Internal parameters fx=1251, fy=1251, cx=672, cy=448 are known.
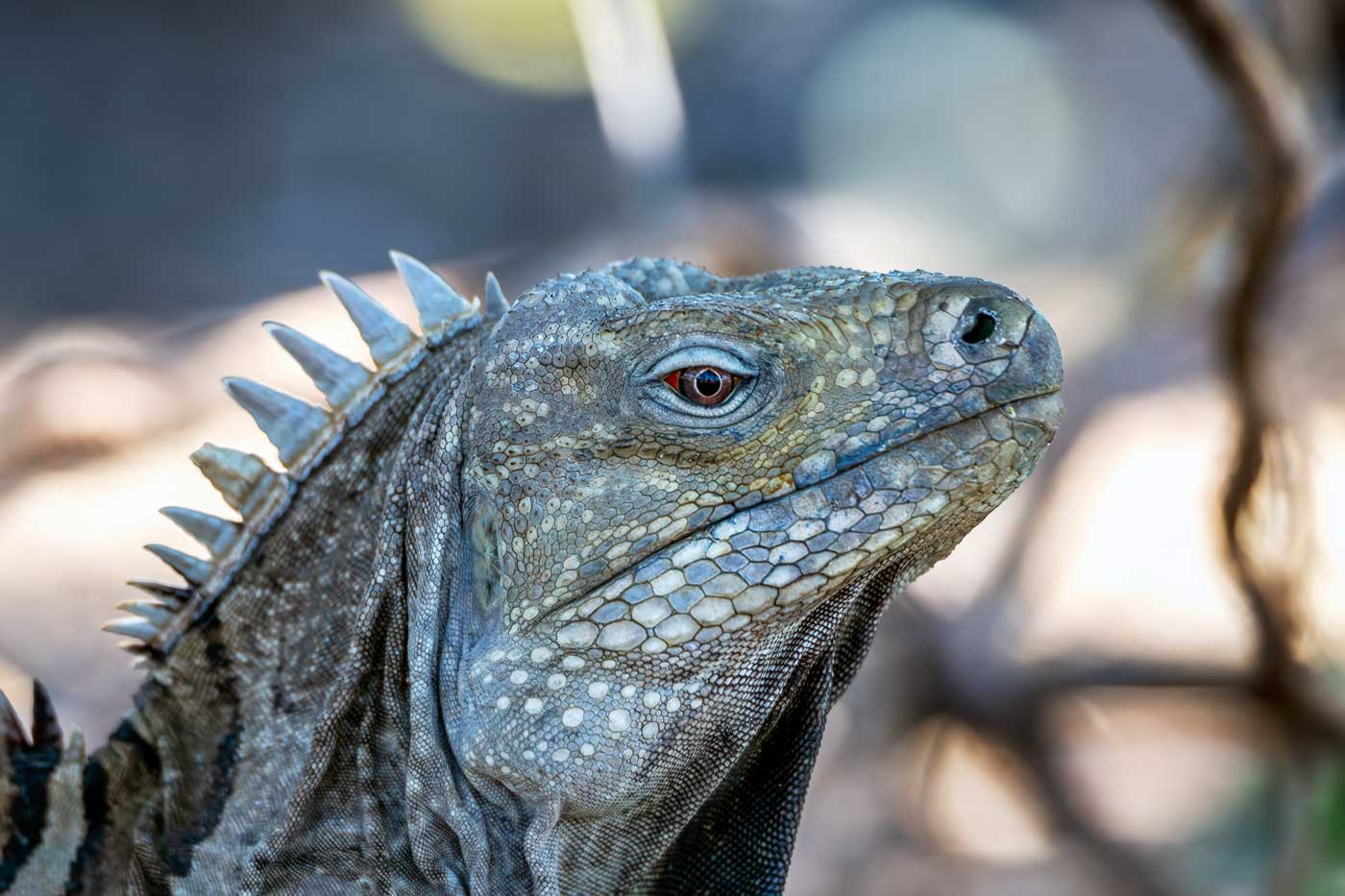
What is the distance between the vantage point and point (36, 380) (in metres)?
6.28

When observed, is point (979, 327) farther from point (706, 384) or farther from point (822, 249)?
point (822, 249)

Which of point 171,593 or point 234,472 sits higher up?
point 234,472

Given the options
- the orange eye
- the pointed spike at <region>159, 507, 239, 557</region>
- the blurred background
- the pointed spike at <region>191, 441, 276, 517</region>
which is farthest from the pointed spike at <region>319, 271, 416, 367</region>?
the blurred background

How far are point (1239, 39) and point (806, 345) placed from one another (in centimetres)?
357

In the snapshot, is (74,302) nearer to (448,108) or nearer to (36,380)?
(36,380)

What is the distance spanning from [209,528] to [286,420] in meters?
0.23

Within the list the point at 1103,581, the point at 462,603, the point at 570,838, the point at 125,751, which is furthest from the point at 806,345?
the point at 1103,581

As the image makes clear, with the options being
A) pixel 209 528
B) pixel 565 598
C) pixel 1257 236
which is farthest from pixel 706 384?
pixel 1257 236

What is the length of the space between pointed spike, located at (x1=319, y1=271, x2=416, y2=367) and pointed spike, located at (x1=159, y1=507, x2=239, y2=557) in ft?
1.28

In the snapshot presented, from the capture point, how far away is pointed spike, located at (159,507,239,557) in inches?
85.9

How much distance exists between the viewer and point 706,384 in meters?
1.88

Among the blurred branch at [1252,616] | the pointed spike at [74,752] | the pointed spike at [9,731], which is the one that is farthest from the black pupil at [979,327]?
the blurred branch at [1252,616]

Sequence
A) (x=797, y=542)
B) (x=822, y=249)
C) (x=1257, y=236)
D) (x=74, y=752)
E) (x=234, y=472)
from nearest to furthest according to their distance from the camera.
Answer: (x=797, y=542)
(x=74, y=752)
(x=234, y=472)
(x=1257, y=236)
(x=822, y=249)

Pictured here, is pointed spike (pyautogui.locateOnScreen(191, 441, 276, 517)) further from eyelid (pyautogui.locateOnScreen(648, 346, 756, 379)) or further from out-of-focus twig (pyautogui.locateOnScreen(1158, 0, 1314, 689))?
out-of-focus twig (pyautogui.locateOnScreen(1158, 0, 1314, 689))
